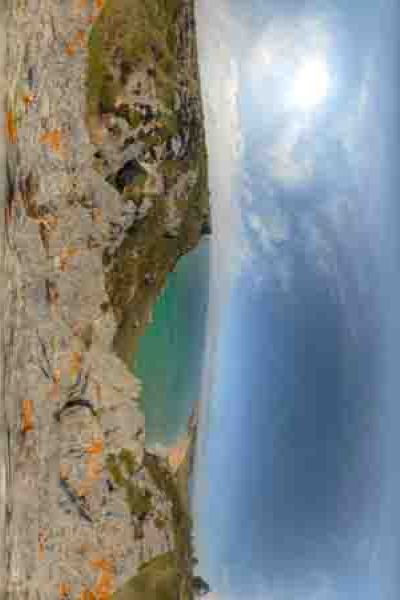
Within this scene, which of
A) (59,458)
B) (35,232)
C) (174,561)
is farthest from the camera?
(174,561)

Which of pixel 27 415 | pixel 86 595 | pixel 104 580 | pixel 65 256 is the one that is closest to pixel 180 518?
pixel 104 580

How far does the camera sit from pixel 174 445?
28.2 m

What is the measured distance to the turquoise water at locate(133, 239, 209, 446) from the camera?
27.0 metres

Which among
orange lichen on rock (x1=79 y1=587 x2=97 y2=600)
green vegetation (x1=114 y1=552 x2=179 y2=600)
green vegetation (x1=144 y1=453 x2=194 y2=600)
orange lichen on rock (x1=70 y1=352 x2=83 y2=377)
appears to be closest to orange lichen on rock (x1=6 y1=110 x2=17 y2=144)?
orange lichen on rock (x1=70 y1=352 x2=83 y2=377)

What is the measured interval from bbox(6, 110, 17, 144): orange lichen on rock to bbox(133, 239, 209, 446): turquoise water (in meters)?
10.5

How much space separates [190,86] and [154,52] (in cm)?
254

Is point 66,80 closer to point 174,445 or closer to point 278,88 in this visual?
point 278,88

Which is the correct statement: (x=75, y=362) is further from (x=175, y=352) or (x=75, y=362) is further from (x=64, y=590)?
(x=64, y=590)

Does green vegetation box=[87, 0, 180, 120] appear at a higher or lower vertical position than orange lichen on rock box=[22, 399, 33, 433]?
higher

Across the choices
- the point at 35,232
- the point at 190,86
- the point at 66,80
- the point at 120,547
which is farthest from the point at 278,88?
the point at 120,547

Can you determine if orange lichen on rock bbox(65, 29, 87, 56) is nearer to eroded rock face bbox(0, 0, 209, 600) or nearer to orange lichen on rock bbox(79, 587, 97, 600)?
eroded rock face bbox(0, 0, 209, 600)

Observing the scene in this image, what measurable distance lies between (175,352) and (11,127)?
42.6 ft

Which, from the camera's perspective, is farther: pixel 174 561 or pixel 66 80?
pixel 174 561

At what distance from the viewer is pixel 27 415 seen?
19.8 m
